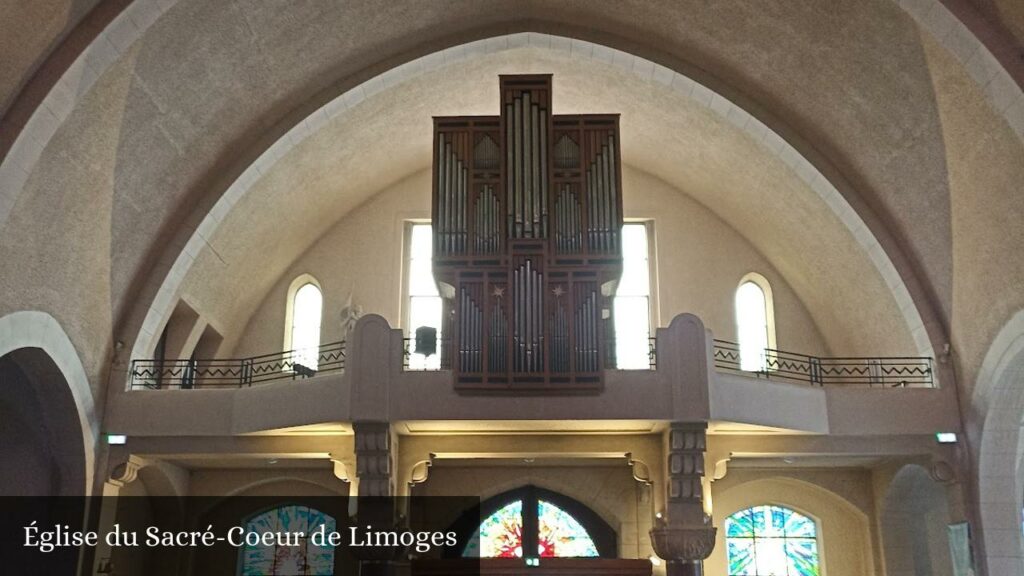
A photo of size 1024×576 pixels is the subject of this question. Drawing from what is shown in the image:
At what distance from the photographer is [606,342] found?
523 inches

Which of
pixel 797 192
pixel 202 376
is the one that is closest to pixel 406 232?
pixel 202 376

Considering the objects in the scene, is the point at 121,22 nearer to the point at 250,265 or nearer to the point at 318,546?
the point at 250,265

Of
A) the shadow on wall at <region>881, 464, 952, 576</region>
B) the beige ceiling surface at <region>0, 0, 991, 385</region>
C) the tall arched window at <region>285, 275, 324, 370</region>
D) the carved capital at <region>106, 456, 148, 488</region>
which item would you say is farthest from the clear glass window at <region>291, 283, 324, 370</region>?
the shadow on wall at <region>881, 464, 952, 576</region>

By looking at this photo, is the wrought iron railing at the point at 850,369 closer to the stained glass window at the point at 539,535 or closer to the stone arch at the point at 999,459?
the stone arch at the point at 999,459

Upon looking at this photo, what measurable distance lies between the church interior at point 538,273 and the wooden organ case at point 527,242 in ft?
0.16

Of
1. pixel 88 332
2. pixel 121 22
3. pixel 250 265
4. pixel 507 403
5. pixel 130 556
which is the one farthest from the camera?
pixel 250 265

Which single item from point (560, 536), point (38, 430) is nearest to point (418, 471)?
point (560, 536)

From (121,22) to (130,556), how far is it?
313 inches

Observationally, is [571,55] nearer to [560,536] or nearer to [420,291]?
[420,291]

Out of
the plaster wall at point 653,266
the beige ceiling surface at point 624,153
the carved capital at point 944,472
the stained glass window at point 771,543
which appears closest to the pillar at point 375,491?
the beige ceiling surface at point 624,153

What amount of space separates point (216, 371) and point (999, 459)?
37.4 ft

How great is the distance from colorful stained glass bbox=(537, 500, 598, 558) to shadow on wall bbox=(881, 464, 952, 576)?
14.7ft

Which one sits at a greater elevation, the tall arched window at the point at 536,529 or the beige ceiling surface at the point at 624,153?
the beige ceiling surface at the point at 624,153

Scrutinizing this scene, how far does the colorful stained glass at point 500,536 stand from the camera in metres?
15.9
